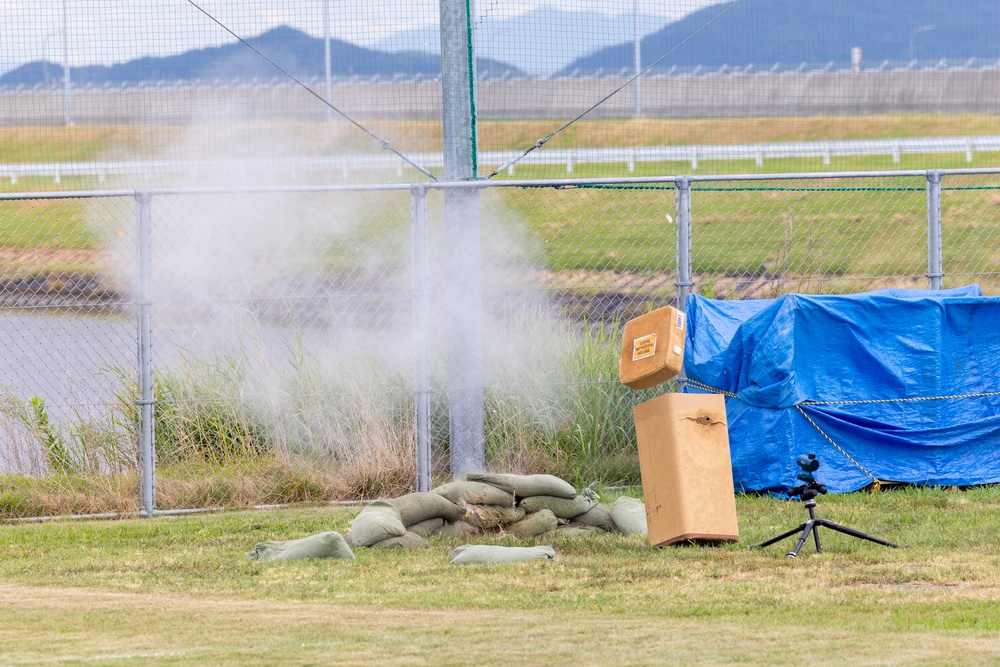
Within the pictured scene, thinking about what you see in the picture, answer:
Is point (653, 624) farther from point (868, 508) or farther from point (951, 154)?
Answer: point (951, 154)

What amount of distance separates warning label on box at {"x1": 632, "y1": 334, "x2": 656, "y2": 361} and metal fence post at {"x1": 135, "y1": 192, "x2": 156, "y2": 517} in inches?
136

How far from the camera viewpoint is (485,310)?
413 inches

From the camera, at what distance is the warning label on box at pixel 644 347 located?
705 centimetres

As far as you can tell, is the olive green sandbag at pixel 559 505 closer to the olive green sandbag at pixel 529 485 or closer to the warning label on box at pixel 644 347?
the olive green sandbag at pixel 529 485

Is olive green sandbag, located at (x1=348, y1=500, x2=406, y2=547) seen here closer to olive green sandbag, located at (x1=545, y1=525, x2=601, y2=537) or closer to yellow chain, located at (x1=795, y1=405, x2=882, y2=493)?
olive green sandbag, located at (x1=545, y1=525, x2=601, y2=537)

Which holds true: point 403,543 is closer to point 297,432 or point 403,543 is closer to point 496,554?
point 496,554

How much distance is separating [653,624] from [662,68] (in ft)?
26.9

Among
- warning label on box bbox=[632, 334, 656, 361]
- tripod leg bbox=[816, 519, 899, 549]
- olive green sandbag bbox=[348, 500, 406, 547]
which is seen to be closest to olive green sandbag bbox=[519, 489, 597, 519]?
olive green sandbag bbox=[348, 500, 406, 547]

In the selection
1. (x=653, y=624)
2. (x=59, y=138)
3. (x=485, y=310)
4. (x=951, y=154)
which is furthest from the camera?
(x=951, y=154)

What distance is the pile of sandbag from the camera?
25.0ft

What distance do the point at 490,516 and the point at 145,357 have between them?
108 inches

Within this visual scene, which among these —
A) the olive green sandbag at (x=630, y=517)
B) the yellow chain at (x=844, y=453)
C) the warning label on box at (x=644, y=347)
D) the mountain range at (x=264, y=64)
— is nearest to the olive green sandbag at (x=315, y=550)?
the olive green sandbag at (x=630, y=517)

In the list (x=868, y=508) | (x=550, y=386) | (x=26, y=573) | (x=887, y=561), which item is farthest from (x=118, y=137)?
(x=887, y=561)

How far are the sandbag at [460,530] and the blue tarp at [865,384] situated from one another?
226 cm
